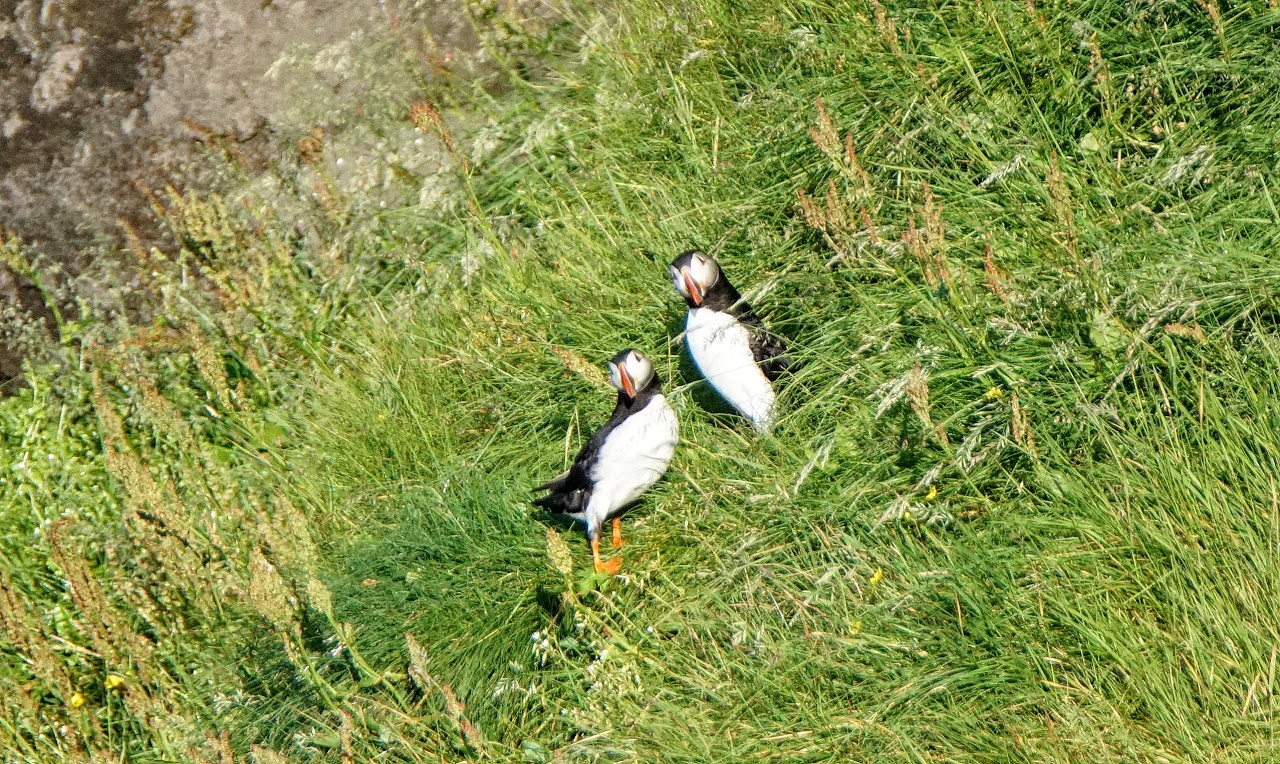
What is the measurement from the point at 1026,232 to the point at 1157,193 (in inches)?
14.0

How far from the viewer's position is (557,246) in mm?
4465

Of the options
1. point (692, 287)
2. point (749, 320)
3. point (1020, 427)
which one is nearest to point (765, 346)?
point (749, 320)

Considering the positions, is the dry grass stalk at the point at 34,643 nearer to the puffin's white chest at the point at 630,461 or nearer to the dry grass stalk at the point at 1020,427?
the puffin's white chest at the point at 630,461

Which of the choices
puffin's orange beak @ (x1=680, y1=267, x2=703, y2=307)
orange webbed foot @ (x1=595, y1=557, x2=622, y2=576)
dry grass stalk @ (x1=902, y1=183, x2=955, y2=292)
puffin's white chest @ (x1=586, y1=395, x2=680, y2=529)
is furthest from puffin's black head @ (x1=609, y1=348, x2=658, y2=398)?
dry grass stalk @ (x1=902, y1=183, x2=955, y2=292)

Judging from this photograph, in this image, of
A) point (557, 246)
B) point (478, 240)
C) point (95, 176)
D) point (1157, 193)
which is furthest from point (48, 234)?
point (1157, 193)

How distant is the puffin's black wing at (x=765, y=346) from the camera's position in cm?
371

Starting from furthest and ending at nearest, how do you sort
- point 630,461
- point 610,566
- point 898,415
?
point 630,461, point 610,566, point 898,415

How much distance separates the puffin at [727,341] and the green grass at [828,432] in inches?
3.9

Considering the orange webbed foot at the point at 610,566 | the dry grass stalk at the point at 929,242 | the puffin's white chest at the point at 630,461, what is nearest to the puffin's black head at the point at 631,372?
the puffin's white chest at the point at 630,461

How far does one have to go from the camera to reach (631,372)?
12.3ft

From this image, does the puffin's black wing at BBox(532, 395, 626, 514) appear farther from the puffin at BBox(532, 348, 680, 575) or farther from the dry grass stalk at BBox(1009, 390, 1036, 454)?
the dry grass stalk at BBox(1009, 390, 1036, 454)

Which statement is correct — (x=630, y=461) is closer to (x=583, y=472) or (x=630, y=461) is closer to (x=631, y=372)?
(x=583, y=472)

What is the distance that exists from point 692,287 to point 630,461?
0.61 meters

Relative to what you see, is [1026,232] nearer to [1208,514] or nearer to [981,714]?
[1208,514]
